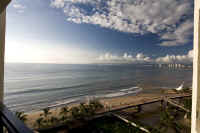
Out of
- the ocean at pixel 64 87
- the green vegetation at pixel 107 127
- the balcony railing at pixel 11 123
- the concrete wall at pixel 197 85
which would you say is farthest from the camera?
the ocean at pixel 64 87

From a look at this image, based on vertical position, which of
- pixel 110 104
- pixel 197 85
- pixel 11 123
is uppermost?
pixel 197 85

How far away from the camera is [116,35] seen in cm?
4100

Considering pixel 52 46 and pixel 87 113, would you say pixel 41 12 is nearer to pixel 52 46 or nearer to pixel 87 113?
pixel 52 46

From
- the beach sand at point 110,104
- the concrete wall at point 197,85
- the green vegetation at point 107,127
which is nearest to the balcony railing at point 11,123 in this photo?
the concrete wall at point 197,85

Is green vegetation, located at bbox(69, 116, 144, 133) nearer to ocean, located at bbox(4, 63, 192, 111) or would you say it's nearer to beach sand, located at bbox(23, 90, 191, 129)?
beach sand, located at bbox(23, 90, 191, 129)

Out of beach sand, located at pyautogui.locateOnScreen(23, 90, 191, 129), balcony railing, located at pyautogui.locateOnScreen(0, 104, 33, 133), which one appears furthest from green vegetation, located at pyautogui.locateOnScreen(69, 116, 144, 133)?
balcony railing, located at pyautogui.locateOnScreen(0, 104, 33, 133)

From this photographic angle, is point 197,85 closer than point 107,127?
Yes

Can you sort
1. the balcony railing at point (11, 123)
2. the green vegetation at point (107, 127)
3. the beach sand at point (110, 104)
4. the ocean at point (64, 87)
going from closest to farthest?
the balcony railing at point (11, 123), the green vegetation at point (107, 127), the beach sand at point (110, 104), the ocean at point (64, 87)

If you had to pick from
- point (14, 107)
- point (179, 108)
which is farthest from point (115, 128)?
point (14, 107)

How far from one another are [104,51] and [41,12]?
23131mm

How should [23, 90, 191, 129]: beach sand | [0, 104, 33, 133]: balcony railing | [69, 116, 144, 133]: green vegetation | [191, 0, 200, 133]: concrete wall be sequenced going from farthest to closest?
[23, 90, 191, 129]: beach sand, [69, 116, 144, 133]: green vegetation, [0, 104, 33, 133]: balcony railing, [191, 0, 200, 133]: concrete wall

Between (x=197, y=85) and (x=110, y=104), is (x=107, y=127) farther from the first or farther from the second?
(x=110, y=104)

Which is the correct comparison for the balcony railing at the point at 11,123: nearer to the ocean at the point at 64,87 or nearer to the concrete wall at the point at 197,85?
the concrete wall at the point at 197,85

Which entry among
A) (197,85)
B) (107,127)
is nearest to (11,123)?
(197,85)
